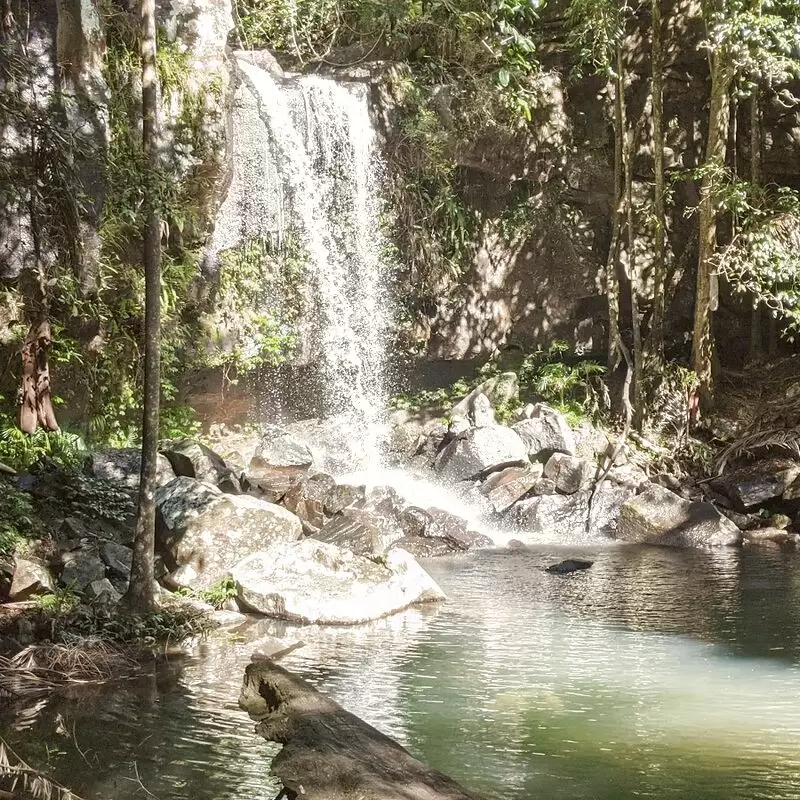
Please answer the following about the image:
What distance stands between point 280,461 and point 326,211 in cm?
477

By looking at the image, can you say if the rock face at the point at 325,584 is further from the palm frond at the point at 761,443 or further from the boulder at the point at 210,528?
the palm frond at the point at 761,443

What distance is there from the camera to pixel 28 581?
830cm

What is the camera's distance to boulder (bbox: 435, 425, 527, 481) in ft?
49.9

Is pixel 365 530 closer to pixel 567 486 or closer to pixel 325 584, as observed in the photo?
pixel 325 584

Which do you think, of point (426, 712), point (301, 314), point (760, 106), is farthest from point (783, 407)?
point (426, 712)

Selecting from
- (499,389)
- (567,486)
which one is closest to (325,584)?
(567,486)

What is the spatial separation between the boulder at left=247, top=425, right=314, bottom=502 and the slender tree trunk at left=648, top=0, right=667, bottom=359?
6661mm

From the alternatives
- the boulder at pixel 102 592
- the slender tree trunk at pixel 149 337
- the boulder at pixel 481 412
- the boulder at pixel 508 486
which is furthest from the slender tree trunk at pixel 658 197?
the boulder at pixel 102 592

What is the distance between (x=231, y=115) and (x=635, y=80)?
27.3 ft

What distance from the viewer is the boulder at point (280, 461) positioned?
1381 cm

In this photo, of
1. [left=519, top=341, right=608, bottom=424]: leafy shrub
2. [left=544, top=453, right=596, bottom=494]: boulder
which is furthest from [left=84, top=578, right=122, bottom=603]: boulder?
[left=519, top=341, right=608, bottom=424]: leafy shrub

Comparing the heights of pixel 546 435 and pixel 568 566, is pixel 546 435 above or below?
above

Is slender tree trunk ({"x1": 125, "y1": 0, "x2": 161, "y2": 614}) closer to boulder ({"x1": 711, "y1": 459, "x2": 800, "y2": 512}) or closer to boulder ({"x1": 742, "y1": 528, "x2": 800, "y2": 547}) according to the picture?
boulder ({"x1": 742, "y1": 528, "x2": 800, "y2": 547})

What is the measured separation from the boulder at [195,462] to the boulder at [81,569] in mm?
3039
